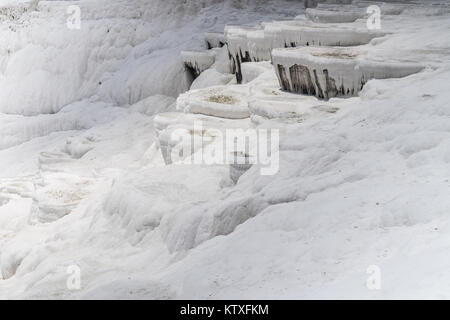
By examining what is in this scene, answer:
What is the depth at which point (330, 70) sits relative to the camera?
8.45 metres

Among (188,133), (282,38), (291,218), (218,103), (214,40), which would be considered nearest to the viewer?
(291,218)

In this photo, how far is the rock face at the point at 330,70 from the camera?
7879mm

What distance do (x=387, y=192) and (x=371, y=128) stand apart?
160 centimetres

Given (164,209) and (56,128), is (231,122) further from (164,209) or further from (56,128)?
(56,128)

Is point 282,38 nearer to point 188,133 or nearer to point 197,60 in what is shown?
point 188,133

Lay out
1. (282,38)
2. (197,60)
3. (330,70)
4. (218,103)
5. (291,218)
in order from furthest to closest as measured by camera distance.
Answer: (197,60) < (282,38) < (218,103) < (330,70) < (291,218)

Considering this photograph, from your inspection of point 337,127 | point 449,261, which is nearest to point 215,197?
point 337,127

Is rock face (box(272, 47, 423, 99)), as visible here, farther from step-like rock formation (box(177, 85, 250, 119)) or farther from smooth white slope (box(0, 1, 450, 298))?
step-like rock formation (box(177, 85, 250, 119))

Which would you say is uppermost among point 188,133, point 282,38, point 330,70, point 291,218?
point 291,218

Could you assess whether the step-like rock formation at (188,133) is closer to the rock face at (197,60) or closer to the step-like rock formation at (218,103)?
the step-like rock formation at (218,103)

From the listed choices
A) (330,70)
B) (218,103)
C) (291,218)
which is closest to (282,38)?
(218,103)

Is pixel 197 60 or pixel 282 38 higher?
pixel 282 38

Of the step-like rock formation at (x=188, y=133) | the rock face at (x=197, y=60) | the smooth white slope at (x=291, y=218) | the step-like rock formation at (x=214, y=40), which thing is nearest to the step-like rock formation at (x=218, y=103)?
the step-like rock formation at (x=188, y=133)

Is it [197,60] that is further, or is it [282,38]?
[197,60]
